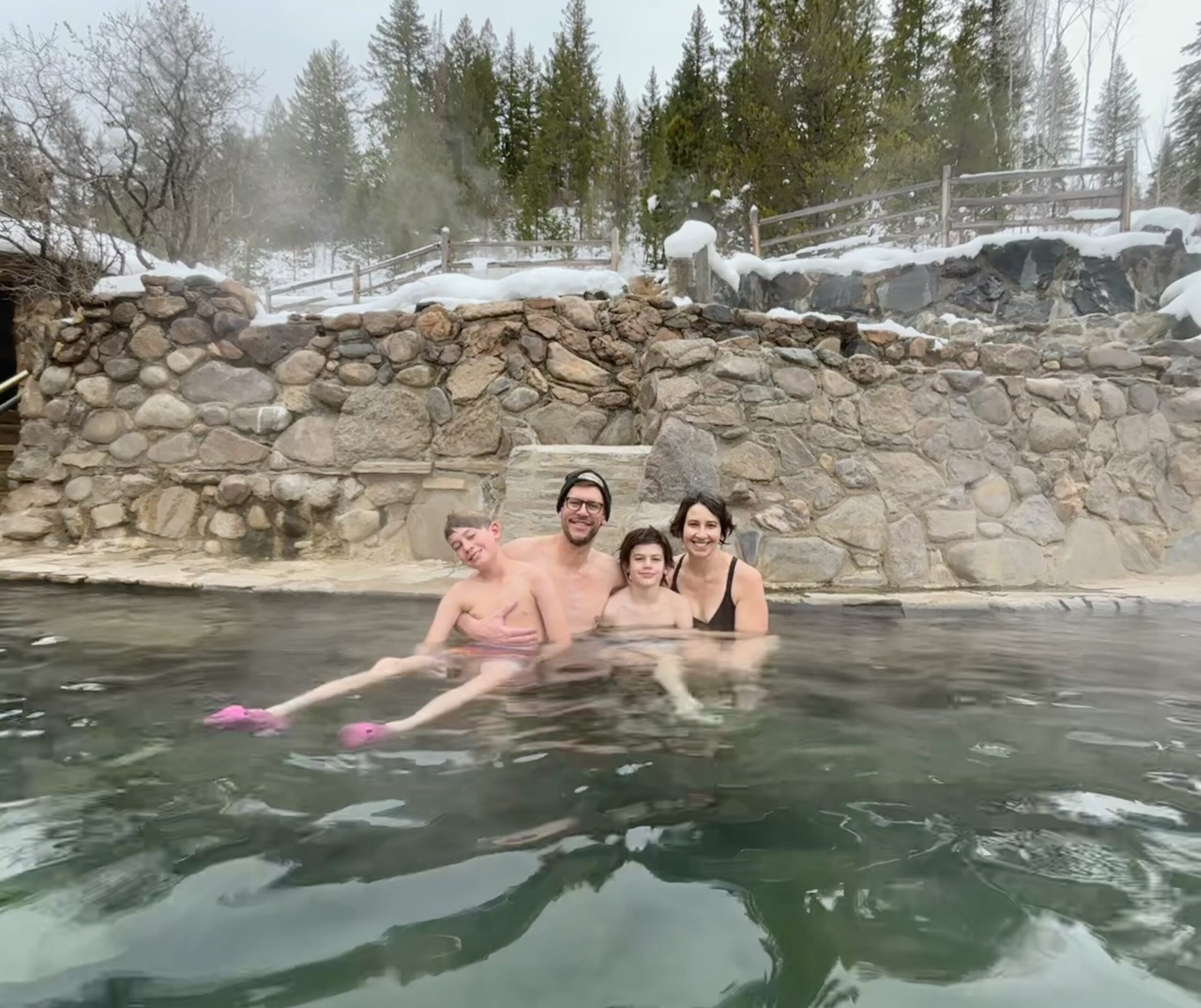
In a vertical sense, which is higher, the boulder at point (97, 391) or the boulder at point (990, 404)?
the boulder at point (97, 391)

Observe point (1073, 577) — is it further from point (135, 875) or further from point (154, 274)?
point (154, 274)

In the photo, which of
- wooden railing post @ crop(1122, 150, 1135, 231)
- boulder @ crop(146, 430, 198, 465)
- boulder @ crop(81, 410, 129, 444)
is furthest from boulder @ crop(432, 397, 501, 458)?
wooden railing post @ crop(1122, 150, 1135, 231)

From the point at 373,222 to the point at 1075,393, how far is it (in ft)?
66.6

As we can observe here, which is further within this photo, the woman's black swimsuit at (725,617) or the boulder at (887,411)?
the boulder at (887,411)

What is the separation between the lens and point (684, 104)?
18.2 m

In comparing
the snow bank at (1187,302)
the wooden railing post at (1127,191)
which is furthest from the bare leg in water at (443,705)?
the wooden railing post at (1127,191)

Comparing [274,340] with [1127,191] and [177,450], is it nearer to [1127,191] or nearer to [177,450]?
[177,450]

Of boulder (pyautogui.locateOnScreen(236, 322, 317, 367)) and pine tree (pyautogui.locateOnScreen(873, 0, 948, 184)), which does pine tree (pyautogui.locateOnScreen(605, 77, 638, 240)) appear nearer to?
pine tree (pyautogui.locateOnScreen(873, 0, 948, 184))

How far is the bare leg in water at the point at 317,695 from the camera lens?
2182mm

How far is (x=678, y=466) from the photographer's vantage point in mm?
4250

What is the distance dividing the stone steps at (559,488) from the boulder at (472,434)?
71 cm

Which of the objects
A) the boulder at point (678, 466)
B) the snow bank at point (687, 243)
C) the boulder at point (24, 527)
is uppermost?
the snow bank at point (687, 243)

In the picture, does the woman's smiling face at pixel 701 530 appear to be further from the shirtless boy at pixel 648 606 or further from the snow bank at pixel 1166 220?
the snow bank at pixel 1166 220

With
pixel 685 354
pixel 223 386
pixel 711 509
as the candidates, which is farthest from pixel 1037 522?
pixel 223 386
